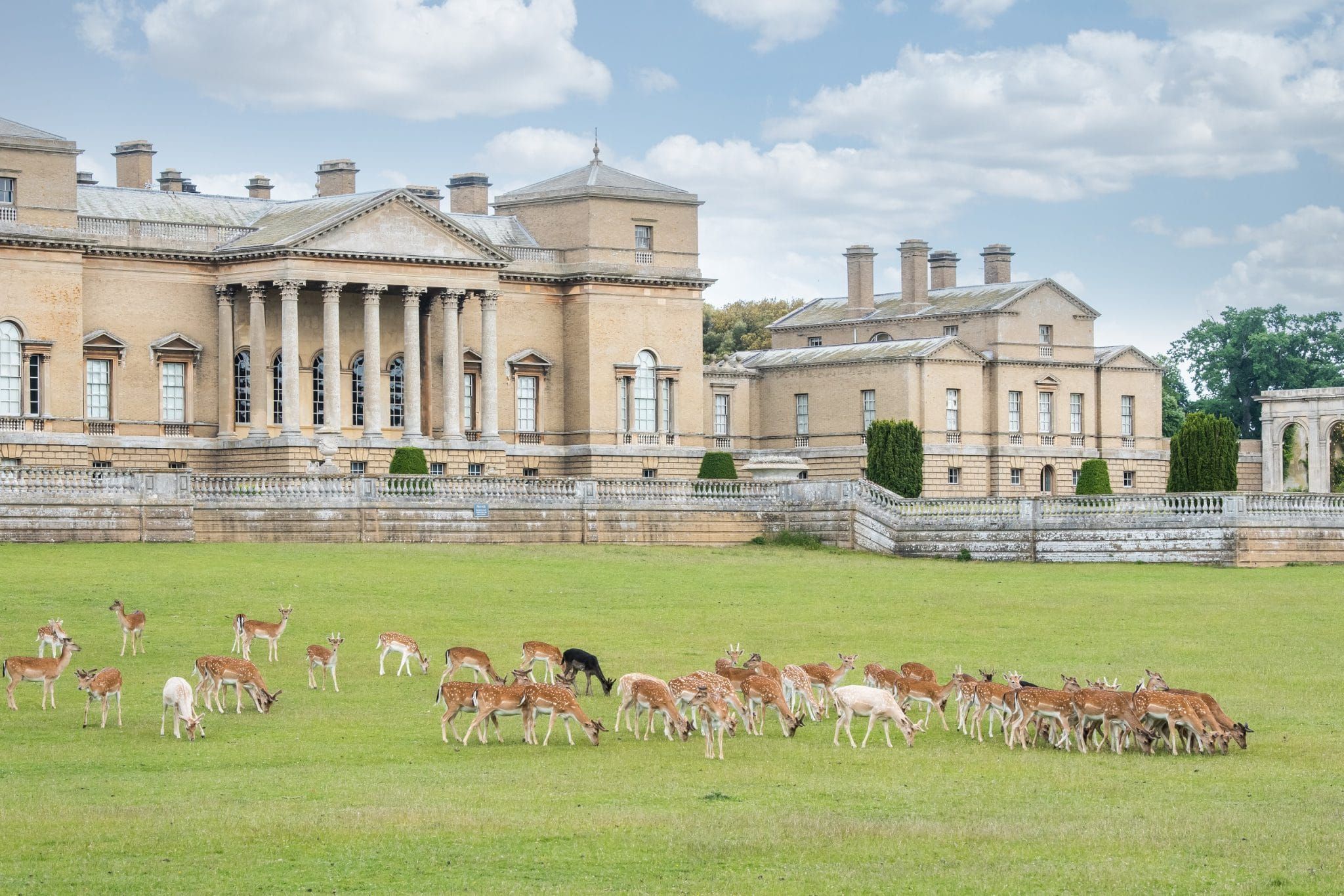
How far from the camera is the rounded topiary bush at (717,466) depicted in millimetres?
73188

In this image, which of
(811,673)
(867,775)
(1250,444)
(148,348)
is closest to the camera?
(867,775)

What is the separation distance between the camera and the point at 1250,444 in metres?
110

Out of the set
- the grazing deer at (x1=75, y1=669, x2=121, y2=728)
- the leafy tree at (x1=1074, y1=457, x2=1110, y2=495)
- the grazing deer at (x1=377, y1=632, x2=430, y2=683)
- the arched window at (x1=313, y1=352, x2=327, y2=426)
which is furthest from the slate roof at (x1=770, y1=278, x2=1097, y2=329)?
the grazing deer at (x1=75, y1=669, x2=121, y2=728)

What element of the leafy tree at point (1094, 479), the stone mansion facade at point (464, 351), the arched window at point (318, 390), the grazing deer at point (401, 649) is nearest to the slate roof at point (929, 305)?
the stone mansion facade at point (464, 351)

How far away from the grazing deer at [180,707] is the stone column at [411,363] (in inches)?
1889

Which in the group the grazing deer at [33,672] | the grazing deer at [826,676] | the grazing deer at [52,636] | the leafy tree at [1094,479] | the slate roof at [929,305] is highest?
the slate roof at [929,305]

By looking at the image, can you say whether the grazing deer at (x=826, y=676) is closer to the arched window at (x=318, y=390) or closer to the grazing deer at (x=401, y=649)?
the grazing deer at (x=401, y=649)

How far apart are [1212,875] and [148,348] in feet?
194

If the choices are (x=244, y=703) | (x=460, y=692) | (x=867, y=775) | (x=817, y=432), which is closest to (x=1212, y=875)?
(x=867, y=775)

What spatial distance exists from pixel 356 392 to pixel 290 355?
16.5 ft

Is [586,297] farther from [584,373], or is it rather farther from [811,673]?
[811,673]

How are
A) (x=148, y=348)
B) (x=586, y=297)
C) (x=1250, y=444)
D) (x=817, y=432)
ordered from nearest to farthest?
1. (x=148, y=348)
2. (x=586, y=297)
3. (x=817, y=432)
4. (x=1250, y=444)

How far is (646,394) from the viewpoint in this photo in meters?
80.8

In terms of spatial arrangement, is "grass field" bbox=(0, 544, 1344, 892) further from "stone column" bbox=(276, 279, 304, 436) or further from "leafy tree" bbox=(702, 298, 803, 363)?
"leafy tree" bbox=(702, 298, 803, 363)
